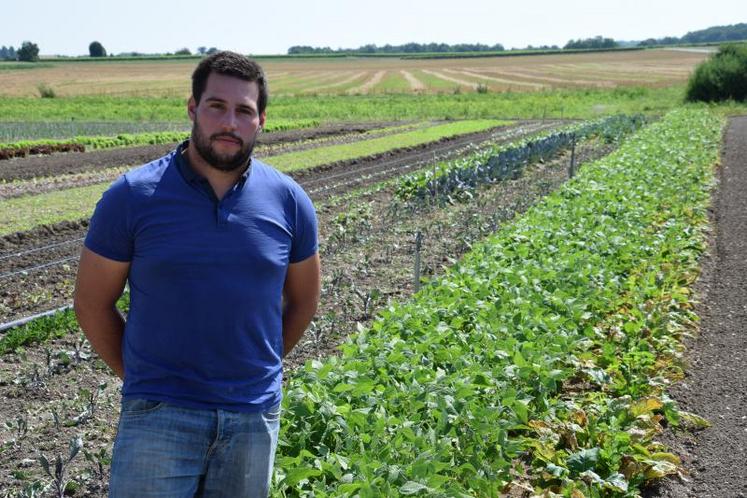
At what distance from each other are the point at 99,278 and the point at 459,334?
311cm

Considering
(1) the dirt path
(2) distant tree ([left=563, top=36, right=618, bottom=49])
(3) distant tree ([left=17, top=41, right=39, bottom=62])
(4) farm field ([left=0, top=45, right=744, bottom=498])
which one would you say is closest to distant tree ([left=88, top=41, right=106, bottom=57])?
(3) distant tree ([left=17, top=41, right=39, bottom=62])

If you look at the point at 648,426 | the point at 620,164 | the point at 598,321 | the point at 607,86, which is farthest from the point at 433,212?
the point at 607,86

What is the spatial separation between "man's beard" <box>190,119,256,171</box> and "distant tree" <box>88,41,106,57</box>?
138894 millimetres

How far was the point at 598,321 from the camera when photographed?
6926mm

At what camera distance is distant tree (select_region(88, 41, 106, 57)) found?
431 feet

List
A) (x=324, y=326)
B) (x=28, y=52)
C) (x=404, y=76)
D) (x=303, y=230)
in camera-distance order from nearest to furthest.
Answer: (x=303, y=230) < (x=324, y=326) < (x=404, y=76) < (x=28, y=52)

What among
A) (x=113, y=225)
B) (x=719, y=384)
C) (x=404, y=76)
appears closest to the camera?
(x=113, y=225)

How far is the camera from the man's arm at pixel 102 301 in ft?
8.50

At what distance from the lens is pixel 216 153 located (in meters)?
2.59

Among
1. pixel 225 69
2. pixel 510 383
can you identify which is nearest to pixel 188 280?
pixel 225 69

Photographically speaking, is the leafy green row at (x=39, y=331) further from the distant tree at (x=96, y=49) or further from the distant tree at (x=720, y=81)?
the distant tree at (x=96, y=49)

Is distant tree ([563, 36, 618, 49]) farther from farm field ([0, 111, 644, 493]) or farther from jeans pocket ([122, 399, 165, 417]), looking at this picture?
jeans pocket ([122, 399, 165, 417])

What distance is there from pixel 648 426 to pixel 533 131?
28773 millimetres

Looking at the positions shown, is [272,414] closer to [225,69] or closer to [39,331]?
[225,69]
